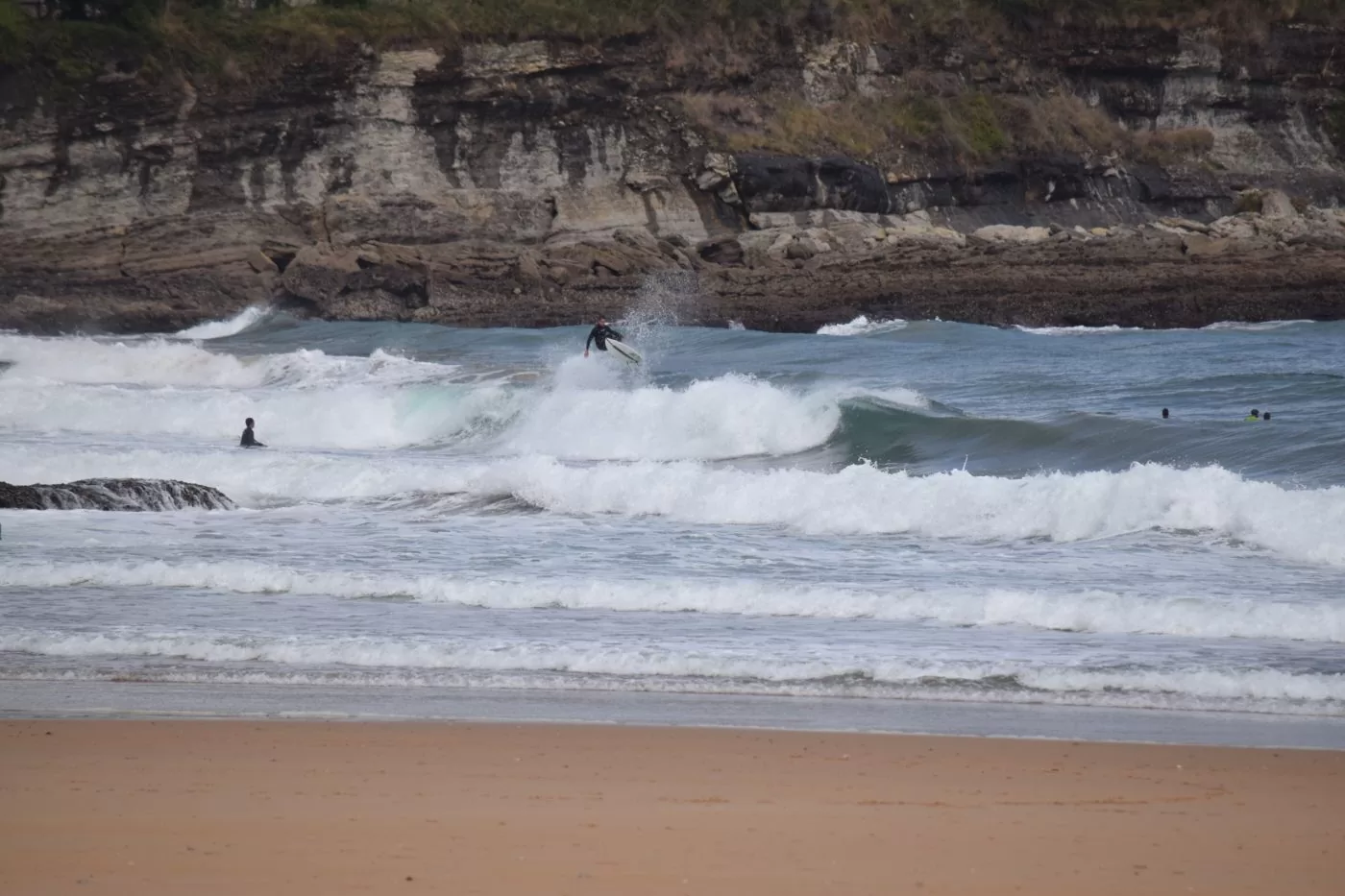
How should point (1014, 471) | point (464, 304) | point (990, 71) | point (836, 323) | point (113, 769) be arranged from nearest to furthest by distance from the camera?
point (113, 769) → point (1014, 471) → point (836, 323) → point (464, 304) → point (990, 71)

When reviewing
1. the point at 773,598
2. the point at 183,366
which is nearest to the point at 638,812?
the point at 773,598

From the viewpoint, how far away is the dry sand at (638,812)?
4500 millimetres

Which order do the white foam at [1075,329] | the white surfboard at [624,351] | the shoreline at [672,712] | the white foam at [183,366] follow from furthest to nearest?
the white foam at [1075,329] → the white foam at [183,366] → the white surfboard at [624,351] → the shoreline at [672,712]

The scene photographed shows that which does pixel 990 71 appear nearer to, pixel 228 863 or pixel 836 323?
pixel 836 323

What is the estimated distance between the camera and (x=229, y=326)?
37.5 m

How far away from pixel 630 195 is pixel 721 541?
3307 cm

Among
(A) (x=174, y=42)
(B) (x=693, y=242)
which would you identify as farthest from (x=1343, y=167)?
(A) (x=174, y=42)

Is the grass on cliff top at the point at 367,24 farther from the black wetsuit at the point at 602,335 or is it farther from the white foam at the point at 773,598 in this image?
the white foam at the point at 773,598

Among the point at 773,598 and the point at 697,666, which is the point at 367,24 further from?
the point at 697,666

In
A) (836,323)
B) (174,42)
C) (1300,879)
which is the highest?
(174,42)

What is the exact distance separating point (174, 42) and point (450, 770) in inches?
1673

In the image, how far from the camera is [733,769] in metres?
5.67

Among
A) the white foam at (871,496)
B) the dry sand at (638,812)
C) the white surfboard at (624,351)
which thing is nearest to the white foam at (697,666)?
the dry sand at (638,812)

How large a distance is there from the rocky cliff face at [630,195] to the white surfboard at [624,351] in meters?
10.9
